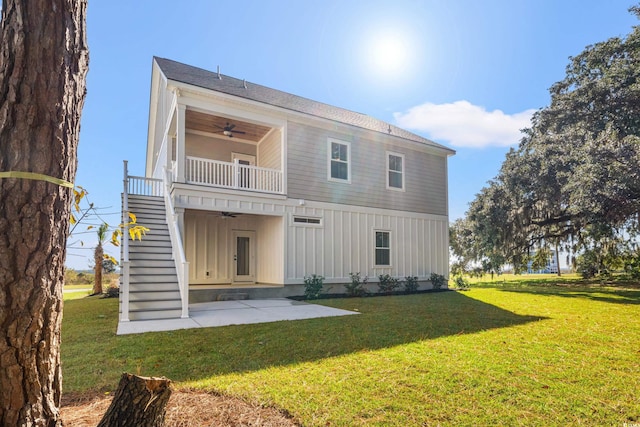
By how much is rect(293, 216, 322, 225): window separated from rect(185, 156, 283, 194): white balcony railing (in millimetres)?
978

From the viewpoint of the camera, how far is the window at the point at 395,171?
1298 centimetres

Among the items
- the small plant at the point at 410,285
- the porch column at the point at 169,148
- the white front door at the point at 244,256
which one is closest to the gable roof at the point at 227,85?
the porch column at the point at 169,148

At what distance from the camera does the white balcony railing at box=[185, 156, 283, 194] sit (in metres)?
10.0

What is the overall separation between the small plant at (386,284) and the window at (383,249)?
57 cm

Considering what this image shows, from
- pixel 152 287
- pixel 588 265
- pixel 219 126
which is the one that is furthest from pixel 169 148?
pixel 588 265

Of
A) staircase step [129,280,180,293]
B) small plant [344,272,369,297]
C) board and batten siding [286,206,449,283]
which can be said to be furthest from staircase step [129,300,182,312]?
small plant [344,272,369,297]

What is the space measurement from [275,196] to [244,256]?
285cm

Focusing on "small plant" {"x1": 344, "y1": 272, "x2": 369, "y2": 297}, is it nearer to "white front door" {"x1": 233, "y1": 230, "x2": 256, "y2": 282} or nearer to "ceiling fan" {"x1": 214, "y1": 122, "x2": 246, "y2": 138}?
"white front door" {"x1": 233, "y1": 230, "x2": 256, "y2": 282}

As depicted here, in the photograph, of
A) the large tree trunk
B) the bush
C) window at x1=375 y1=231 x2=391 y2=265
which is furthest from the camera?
the bush

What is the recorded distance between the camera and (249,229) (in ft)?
39.9

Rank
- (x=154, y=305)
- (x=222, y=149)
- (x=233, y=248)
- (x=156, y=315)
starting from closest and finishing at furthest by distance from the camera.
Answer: (x=156, y=315)
(x=154, y=305)
(x=233, y=248)
(x=222, y=149)

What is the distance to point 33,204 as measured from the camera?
171 cm

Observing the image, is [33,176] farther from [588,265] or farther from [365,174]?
[588,265]

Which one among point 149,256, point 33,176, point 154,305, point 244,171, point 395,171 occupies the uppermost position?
point 395,171
